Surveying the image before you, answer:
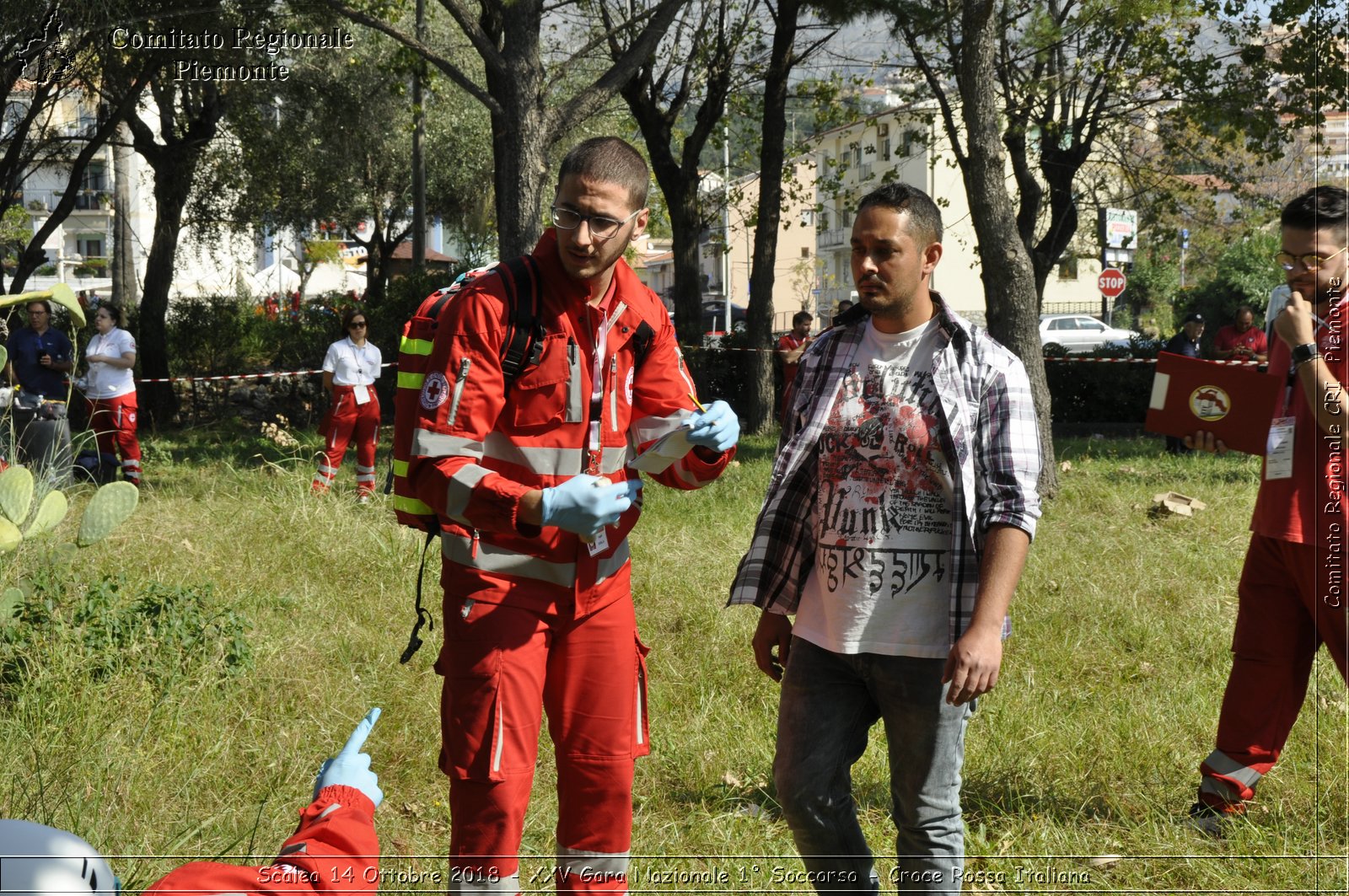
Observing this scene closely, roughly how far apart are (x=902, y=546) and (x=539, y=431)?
0.93 m

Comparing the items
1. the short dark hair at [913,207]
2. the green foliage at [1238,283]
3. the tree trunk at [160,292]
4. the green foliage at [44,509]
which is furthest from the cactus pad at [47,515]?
the green foliage at [1238,283]

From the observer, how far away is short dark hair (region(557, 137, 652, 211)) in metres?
3.07

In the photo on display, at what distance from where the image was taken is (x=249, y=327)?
2327cm

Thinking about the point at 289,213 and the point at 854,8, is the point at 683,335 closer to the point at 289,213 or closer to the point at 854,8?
the point at 854,8

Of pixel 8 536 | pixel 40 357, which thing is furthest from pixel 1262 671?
pixel 40 357

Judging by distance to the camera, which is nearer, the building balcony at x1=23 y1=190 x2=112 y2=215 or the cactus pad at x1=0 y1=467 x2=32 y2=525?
the cactus pad at x1=0 y1=467 x2=32 y2=525

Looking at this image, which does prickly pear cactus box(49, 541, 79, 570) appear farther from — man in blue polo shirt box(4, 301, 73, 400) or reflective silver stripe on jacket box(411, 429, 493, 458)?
man in blue polo shirt box(4, 301, 73, 400)

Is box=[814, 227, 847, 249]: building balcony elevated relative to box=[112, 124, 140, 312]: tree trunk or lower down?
elevated

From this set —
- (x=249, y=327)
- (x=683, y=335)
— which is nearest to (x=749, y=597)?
(x=683, y=335)

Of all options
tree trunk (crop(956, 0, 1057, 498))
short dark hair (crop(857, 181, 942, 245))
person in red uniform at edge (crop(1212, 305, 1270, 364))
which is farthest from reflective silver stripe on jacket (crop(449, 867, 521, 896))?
person in red uniform at edge (crop(1212, 305, 1270, 364))

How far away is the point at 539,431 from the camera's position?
3.05m

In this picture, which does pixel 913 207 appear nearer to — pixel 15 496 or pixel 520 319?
pixel 520 319

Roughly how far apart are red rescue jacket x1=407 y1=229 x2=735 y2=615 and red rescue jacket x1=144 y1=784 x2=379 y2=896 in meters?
0.87

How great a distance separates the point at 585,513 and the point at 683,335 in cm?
1532
